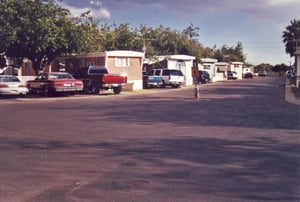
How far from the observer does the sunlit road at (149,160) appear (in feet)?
22.4

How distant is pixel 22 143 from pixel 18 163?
8.07 feet

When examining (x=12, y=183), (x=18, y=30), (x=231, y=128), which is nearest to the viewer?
(x=12, y=183)

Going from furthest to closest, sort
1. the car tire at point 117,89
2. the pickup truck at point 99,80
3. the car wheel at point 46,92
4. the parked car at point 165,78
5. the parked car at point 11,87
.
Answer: the parked car at point 165,78, the car tire at point 117,89, the pickup truck at point 99,80, the car wheel at point 46,92, the parked car at point 11,87

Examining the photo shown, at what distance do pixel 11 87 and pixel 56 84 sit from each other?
8.97 ft

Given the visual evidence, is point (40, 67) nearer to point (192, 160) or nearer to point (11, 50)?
point (11, 50)

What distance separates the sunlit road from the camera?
22.4ft

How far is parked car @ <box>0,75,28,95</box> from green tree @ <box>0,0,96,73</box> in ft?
10.1

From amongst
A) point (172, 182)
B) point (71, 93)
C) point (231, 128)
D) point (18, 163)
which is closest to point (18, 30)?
point (71, 93)

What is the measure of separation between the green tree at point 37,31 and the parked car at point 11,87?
3.07 metres

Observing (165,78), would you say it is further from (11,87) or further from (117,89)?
(11,87)

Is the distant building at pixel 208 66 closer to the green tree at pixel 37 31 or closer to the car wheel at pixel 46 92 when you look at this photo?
the green tree at pixel 37 31

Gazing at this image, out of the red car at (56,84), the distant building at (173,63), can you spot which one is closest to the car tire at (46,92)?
the red car at (56,84)

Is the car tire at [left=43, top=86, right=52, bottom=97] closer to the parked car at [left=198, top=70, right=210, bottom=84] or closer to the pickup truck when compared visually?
the pickup truck

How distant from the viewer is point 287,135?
12797 millimetres
